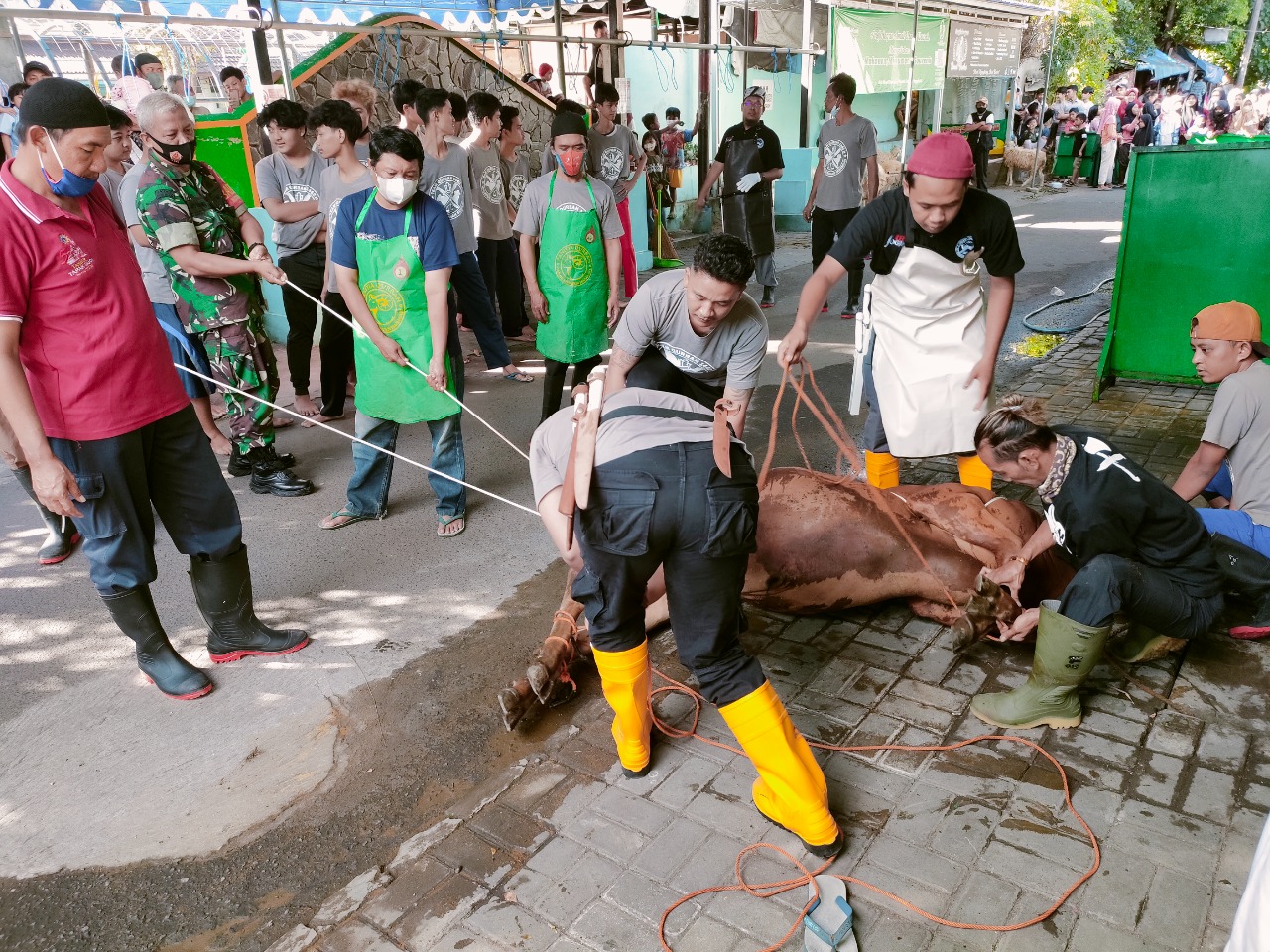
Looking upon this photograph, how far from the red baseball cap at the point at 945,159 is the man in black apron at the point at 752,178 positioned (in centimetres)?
514

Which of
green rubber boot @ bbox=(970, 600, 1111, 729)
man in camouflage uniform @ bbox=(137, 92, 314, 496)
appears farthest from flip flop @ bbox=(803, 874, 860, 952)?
man in camouflage uniform @ bbox=(137, 92, 314, 496)

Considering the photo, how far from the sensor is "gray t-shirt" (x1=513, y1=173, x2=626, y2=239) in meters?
5.17

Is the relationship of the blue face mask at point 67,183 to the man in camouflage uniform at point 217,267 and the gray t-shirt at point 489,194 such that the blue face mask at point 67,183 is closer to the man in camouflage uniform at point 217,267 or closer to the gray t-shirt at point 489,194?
the man in camouflage uniform at point 217,267

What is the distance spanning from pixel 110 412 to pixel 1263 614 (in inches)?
160

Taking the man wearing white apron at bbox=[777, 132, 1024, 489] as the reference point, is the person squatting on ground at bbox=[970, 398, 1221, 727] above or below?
below

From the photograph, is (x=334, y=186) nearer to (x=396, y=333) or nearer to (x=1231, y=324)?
(x=396, y=333)

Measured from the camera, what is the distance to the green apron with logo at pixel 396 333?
4176 mm

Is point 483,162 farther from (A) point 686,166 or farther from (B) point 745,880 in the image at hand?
(A) point 686,166

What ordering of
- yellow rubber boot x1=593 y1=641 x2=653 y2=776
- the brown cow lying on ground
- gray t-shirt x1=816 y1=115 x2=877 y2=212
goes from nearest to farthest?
yellow rubber boot x1=593 y1=641 x2=653 y2=776, the brown cow lying on ground, gray t-shirt x1=816 y1=115 x2=877 y2=212

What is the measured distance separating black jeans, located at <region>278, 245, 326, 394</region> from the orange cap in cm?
484

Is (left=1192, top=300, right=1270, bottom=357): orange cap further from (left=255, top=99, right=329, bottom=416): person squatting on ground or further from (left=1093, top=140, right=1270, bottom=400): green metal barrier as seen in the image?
(left=255, top=99, right=329, bottom=416): person squatting on ground

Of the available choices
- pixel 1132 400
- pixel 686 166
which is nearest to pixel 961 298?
pixel 1132 400

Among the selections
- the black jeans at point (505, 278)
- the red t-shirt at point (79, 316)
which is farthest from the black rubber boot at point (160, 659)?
the black jeans at point (505, 278)

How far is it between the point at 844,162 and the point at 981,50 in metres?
12.2
